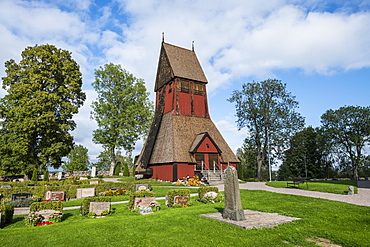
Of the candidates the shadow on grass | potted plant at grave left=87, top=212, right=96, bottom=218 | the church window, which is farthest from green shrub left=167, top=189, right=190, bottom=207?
the church window

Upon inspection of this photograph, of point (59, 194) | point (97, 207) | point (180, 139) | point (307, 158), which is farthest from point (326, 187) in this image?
point (307, 158)

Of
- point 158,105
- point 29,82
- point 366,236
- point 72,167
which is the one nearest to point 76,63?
point 29,82

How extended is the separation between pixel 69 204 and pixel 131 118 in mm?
28934

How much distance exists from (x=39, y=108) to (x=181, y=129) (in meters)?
18.6

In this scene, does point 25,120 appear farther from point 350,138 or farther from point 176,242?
point 350,138

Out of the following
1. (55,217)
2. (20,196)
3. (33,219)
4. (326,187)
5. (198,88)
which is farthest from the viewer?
(198,88)

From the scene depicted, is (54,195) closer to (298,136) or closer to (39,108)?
(39,108)

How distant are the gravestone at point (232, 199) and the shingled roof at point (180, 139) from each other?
18732 mm

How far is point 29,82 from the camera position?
101 feet

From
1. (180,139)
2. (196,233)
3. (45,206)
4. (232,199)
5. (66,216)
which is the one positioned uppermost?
(180,139)

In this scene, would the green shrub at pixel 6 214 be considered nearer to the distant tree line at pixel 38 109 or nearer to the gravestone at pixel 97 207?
the gravestone at pixel 97 207

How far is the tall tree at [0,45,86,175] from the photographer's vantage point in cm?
2917

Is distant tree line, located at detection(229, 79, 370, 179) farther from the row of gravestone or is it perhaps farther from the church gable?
the row of gravestone

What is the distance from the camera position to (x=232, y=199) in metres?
9.45
